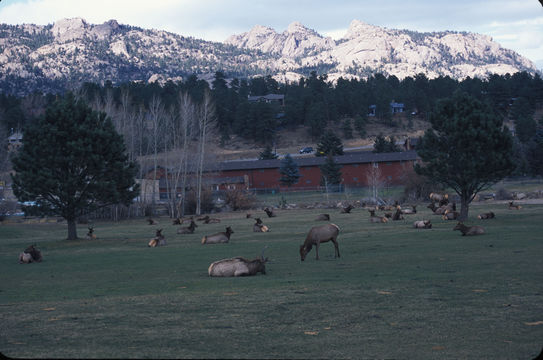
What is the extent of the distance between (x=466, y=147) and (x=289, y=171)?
61198mm

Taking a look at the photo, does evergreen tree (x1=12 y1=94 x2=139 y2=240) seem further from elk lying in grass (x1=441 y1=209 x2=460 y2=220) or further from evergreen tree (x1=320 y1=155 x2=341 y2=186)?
evergreen tree (x1=320 y1=155 x2=341 y2=186)

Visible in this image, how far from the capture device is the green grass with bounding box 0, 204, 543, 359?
7980 mm

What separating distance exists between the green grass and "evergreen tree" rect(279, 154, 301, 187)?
238 ft

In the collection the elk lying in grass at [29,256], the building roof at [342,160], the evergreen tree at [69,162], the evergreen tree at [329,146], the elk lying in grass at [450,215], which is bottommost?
the elk lying in grass at [29,256]

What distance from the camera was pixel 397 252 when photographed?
21.4 metres

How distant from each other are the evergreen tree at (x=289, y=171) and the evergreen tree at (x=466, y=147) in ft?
194

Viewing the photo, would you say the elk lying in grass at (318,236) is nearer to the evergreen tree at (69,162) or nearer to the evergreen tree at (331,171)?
the evergreen tree at (69,162)

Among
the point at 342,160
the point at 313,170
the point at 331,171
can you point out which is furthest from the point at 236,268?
the point at 342,160

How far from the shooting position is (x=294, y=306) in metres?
11.1

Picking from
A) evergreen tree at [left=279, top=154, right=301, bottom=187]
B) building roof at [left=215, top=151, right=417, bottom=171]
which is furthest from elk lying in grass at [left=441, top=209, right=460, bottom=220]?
evergreen tree at [left=279, top=154, right=301, bottom=187]

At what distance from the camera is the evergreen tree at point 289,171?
313 feet

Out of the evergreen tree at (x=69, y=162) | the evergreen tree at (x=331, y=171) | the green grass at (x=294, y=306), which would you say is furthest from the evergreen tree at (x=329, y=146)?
the green grass at (x=294, y=306)

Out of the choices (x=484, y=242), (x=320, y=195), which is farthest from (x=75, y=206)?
(x=320, y=195)

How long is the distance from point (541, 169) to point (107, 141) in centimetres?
6138
